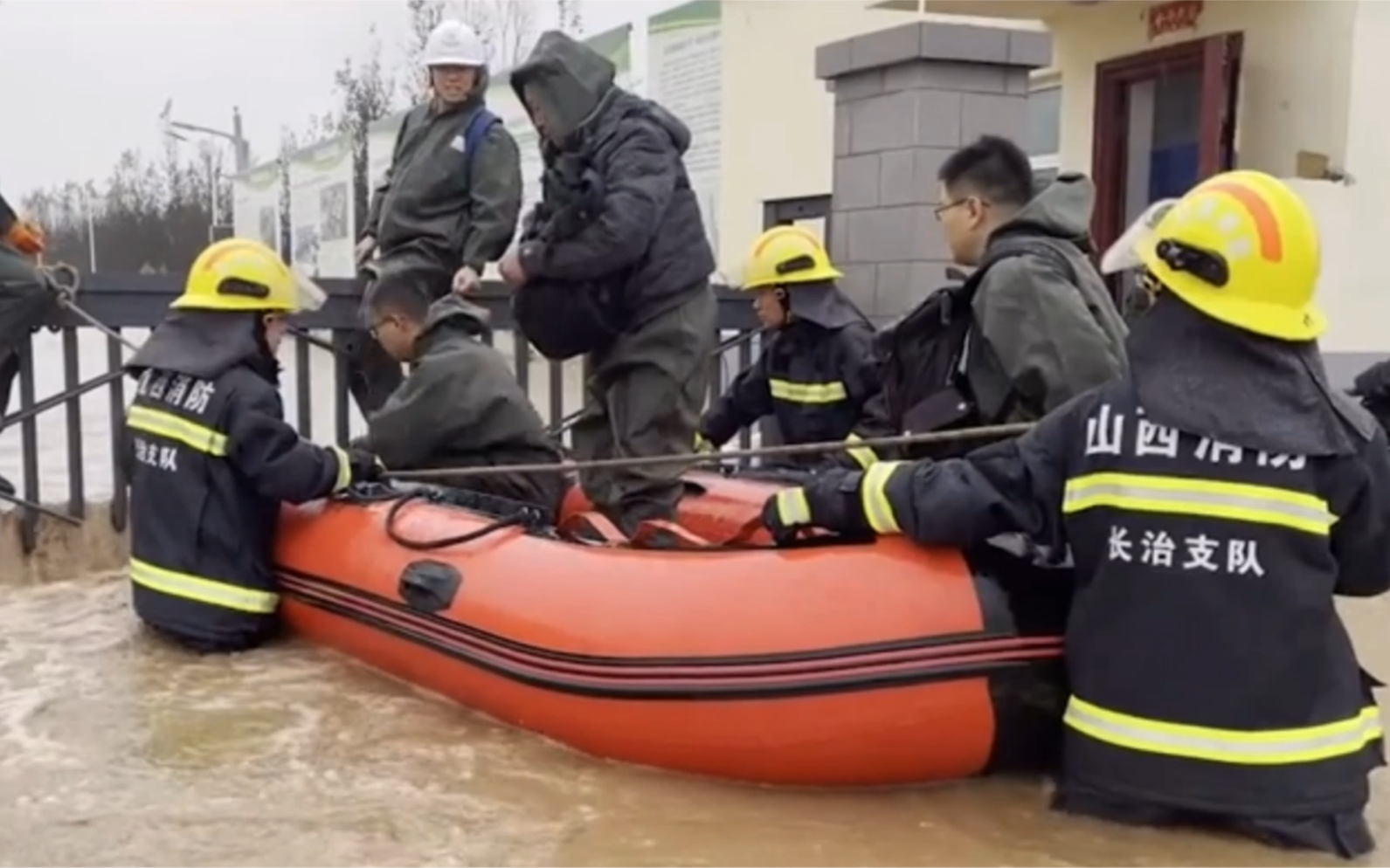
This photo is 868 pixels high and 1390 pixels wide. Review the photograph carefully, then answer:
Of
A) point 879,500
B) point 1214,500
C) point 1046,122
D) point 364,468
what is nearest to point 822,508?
point 879,500

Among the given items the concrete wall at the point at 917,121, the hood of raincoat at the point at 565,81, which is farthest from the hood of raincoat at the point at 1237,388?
the concrete wall at the point at 917,121

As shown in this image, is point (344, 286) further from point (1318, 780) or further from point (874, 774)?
point (1318, 780)

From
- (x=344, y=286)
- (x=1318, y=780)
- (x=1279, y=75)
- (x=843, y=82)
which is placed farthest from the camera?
(x=1279, y=75)

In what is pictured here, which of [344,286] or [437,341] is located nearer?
[437,341]

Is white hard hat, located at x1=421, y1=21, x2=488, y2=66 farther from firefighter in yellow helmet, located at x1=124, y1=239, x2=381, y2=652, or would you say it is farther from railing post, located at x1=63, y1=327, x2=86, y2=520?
railing post, located at x1=63, y1=327, x2=86, y2=520

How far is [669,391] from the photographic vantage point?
15.5 feet

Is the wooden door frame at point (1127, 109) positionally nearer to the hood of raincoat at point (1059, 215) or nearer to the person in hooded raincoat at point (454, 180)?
the person in hooded raincoat at point (454, 180)

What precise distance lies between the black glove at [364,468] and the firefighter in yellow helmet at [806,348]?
127 centimetres

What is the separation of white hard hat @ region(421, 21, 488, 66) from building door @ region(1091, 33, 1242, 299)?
4456 millimetres

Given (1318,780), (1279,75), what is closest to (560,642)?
(1318,780)

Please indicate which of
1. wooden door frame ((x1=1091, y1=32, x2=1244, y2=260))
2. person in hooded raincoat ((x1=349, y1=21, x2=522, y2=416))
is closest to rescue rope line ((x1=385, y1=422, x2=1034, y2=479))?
person in hooded raincoat ((x1=349, y1=21, x2=522, y2=416))

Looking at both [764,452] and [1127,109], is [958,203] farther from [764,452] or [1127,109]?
[1127,109]

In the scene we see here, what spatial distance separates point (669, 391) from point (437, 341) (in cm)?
73

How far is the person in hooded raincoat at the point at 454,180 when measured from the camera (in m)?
5.82
